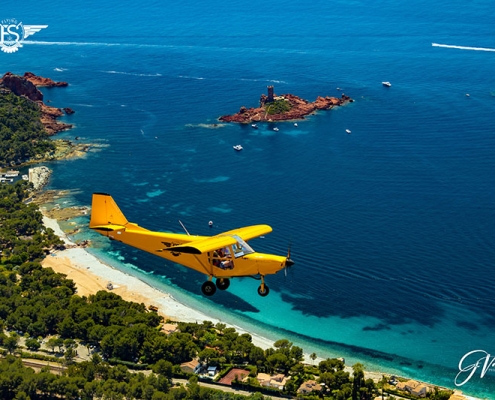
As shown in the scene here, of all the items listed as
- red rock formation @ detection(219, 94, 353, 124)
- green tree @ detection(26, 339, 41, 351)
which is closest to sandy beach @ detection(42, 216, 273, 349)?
green tree @ detection(26, 339, 41, 351)

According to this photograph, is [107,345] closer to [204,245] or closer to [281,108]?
[204,245]

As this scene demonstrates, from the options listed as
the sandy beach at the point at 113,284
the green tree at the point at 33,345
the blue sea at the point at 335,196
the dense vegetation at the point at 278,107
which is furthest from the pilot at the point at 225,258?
the dense vegetation at the point at 278,107

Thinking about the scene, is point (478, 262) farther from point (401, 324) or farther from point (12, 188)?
point (12, 188)

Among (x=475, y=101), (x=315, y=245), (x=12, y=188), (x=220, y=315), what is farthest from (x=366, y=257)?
(x=475, y=101)

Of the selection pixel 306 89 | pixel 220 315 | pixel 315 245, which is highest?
pixel 306 89

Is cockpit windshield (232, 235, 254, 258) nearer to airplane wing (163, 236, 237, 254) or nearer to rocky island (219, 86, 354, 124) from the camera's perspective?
airplane wing (163, 236, 237, 254)

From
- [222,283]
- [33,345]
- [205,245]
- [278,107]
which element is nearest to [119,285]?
[33,345]

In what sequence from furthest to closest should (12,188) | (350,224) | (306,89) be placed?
(306,89) < (12,188) < (350,224)

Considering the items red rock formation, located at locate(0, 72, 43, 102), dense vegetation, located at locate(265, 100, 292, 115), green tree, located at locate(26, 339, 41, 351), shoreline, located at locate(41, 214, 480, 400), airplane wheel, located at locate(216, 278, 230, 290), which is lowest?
green tree, located at locate(26, 339, 41, 351)
